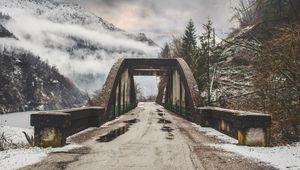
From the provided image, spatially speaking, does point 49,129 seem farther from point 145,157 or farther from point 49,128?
point 145,157

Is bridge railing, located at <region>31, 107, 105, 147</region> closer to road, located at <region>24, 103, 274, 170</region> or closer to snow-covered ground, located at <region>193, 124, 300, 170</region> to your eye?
road, located at <region>24, 103, 274, 170</region>

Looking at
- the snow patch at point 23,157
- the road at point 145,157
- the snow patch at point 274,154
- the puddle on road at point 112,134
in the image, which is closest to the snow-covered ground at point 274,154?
the snow patch at point 274,154

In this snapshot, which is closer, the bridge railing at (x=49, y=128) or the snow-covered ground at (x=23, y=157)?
the snow-covered ground at (x=23, y=157)

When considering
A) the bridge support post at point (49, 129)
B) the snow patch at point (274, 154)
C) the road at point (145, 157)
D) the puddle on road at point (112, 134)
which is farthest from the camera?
the puddle on road at point (112, 134)

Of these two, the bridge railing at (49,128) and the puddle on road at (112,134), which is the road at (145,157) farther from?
the puddle on road at (112,134)

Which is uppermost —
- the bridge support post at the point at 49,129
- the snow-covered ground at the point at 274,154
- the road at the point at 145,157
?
the bridge support post at the point at 49,129

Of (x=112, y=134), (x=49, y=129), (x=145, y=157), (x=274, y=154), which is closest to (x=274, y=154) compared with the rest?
(x=274, y=154)

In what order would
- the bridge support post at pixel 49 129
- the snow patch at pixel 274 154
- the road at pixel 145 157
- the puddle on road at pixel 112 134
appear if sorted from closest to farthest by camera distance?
1. the road at pixel 145 157
2. the snow patch at pixel 274 154
3. the bridge support post at pixel 49 129
4. the puddle on road at pixel 112 134

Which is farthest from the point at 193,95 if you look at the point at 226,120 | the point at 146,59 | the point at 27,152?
the point at 27,152

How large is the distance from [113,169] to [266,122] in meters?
4.58

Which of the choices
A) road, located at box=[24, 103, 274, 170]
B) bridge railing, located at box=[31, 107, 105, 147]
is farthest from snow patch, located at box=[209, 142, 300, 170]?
bridge railing, located at box=[31, 107, 105, 147]

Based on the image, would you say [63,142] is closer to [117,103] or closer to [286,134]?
[286,134]

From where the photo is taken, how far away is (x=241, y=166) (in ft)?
21.6

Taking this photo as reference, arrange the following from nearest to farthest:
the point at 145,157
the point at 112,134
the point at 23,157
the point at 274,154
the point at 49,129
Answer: the point at 23,157, the point at 145,157, the point at 274,154, the point at 49,129, the point at 112,134
